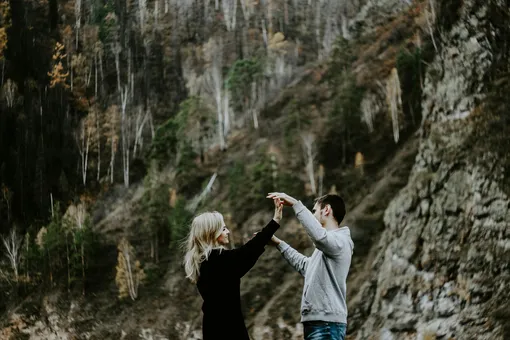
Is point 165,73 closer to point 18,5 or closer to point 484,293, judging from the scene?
point 18,5

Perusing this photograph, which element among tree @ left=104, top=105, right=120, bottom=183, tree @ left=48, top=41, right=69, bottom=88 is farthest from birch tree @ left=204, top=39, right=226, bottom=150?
tree @ left=48, top=41, right=69, bottom=88

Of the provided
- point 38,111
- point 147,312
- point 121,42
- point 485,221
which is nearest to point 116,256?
point 147,312

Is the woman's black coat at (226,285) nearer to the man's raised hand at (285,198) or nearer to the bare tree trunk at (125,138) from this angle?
the man's raised hand at (285,198)

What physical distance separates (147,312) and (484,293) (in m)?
6.42

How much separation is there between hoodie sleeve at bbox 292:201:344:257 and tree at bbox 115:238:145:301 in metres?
9.13

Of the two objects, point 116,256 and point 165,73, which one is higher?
point 165,73

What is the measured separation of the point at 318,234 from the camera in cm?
251

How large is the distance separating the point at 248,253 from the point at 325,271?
0.40 meters

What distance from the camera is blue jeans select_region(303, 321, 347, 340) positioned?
258 cm

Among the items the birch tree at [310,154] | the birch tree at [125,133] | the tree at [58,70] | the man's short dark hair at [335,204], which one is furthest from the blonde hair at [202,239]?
the tree at [58,70]

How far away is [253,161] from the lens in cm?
1230

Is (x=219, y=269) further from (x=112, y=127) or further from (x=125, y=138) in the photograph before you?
(x=112, y=127)

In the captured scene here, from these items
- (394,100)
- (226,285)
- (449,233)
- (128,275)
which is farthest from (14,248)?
(226,285)

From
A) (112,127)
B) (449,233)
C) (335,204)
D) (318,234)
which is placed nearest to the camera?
(318,234)
